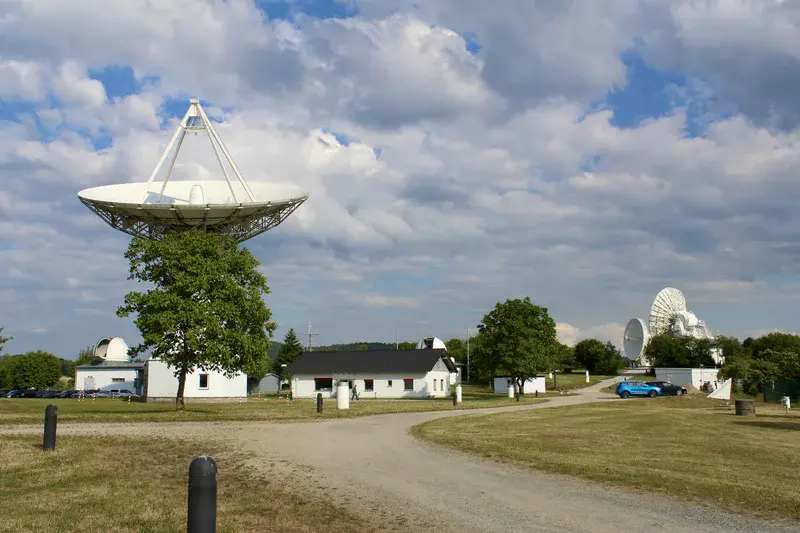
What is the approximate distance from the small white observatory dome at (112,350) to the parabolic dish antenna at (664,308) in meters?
84.5

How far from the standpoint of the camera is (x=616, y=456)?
620 inches

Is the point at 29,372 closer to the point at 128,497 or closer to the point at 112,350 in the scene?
the point at 112,350

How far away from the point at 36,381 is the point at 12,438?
85.5 m

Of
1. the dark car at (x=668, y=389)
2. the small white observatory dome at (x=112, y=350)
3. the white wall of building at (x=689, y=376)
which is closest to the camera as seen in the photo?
the dark car at (x=668, y=389)

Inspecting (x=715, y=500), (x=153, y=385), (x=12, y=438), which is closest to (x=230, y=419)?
(x=12, y=438)

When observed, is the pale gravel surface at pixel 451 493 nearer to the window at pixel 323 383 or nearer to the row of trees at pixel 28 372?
the window at pixel 323 383

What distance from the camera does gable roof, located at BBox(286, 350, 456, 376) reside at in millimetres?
68625

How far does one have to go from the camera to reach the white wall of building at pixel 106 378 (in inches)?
3022

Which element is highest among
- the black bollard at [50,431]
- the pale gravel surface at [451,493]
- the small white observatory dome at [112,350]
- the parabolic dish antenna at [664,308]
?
the parabolic dish antenna at [664,308]

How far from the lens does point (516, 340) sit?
5644cm

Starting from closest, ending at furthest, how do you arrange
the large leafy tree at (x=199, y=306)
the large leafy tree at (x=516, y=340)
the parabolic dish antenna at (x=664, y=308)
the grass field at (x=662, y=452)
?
the grass field at (x=662, y=452)
the large leafy tree at (x=199, y=306)
the large leafy tree at (x=516, y=340)
the parabolic dish antenna at (x=664, y=308)

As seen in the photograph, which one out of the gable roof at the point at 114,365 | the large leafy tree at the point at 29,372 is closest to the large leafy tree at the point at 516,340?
the gable roof at the point at 114,365

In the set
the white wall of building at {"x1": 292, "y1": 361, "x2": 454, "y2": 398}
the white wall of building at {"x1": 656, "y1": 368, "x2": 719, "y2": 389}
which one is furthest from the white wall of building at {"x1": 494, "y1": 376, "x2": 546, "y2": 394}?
the white wall of building at {"x1": 656, "y1": 368, "x2": 719, "y2": 389}

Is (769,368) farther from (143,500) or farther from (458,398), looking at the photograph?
(143,500)
